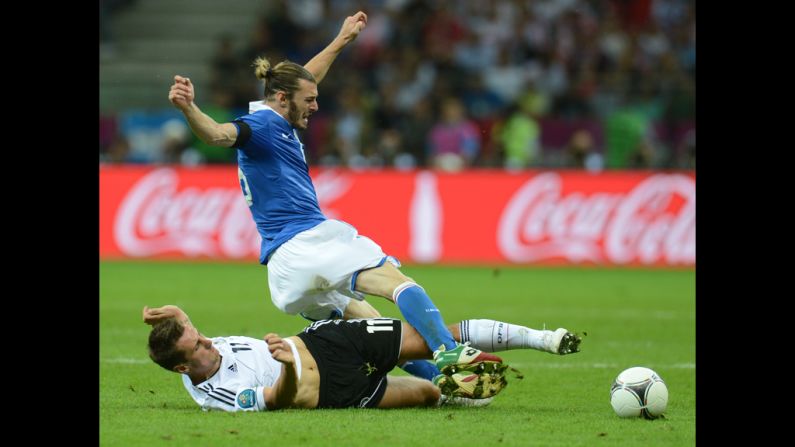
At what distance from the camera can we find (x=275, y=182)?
786 centimetres

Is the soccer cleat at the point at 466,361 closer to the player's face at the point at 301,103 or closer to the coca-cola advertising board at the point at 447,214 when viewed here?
the player's face at the point at 301,103

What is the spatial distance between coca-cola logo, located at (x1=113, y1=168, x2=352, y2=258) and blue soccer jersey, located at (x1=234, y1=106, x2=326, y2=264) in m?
10.8

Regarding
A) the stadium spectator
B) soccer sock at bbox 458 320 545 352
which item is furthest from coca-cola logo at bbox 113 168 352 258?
soccer sock at bbox 458 320 545 352

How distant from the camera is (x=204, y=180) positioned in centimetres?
1900

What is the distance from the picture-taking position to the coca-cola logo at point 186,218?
746 inches

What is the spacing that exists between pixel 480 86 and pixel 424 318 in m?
15.3

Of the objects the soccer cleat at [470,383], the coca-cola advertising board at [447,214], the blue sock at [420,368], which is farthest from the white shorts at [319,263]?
the coca-cola advertising board at [447,214]

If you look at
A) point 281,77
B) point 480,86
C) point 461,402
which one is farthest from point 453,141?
point 461,402

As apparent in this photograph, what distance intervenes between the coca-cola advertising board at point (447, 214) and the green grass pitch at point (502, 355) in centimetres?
33

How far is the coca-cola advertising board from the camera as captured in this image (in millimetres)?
18531

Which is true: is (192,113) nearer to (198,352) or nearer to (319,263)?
(319,263)

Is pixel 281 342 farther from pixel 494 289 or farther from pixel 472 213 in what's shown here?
pixel 472 213
